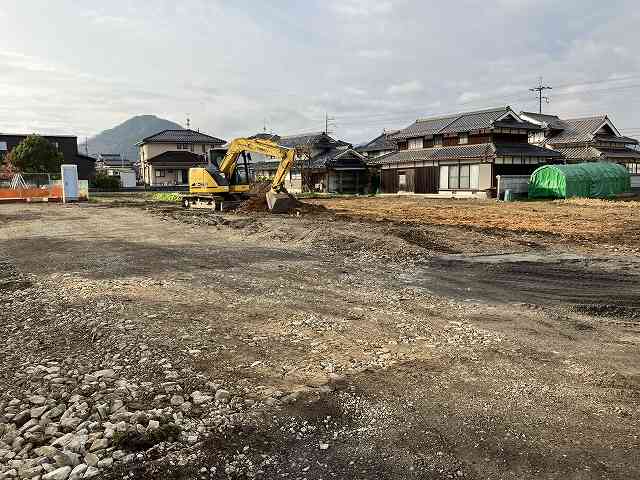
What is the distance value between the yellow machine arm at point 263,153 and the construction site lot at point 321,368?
36.5 ft

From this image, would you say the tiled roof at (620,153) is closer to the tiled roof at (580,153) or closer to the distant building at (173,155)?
the tiled roof at (580,153)

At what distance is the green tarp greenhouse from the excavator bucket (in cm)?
2026

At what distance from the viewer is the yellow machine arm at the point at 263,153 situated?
70.3 ft

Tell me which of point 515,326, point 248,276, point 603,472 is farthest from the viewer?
point 248,276

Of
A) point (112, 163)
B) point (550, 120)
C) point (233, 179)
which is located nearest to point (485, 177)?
point (233, 179)

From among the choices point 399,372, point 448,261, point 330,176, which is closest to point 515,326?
point 399,372

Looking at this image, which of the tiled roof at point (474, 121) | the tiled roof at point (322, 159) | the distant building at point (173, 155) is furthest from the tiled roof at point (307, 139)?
the tiled roof at point (474, 121)

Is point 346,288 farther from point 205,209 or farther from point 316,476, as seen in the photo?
point 205,209

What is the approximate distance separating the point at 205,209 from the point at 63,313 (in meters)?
18.2

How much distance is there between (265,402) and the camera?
4.23m

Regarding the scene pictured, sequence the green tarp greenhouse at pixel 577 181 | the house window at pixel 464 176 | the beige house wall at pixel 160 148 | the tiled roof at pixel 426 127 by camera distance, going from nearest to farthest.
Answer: the green tarp greenhouse at pixel 577 181 → the house window at pixel 464 176 → the tiled roof at pixel 426 127 → the beige house wall at pixel 160 148

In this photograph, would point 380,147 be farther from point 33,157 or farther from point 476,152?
point 33,157

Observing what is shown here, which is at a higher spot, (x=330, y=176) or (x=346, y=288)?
(x=330, y=176)

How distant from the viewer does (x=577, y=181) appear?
3162 centimetres
